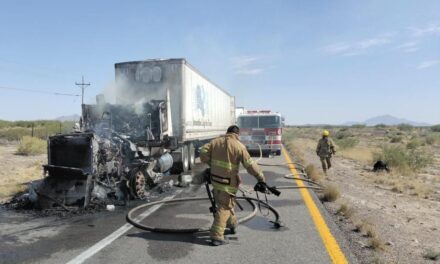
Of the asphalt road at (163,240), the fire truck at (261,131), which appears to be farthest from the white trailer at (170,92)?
the fire truck at (261,131)

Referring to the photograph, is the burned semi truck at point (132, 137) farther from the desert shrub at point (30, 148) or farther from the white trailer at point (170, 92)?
the desert shrub at point (30, 148)

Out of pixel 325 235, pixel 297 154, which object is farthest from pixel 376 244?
pixel 297 154

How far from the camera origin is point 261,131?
83.6 feet

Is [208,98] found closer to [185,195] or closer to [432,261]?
[185,195]

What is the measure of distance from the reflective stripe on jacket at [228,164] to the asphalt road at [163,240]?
Answer: 83 centimetres

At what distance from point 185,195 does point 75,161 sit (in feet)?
9.42

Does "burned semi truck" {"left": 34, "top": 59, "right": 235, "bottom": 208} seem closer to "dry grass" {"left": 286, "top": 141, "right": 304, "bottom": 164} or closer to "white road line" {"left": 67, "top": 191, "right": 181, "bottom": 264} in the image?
"white road line" {"left": 67, "top": 191, "right": 181, "bottom": 264}

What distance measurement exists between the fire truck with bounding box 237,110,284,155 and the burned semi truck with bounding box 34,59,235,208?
18.1ft

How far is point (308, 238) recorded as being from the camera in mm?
6910

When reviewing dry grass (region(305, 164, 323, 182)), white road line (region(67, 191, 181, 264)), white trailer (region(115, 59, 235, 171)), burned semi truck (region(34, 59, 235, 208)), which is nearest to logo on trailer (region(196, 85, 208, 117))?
burned semi truck (region(34, 59, 235, 208))

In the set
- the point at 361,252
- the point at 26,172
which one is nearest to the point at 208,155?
the point at 361,252

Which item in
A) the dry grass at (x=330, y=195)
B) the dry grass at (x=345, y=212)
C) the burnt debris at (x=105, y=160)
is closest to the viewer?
the dry grass at (x=345, y=212)

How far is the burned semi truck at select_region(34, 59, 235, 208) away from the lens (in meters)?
9.64

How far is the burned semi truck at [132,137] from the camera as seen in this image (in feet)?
31.6
